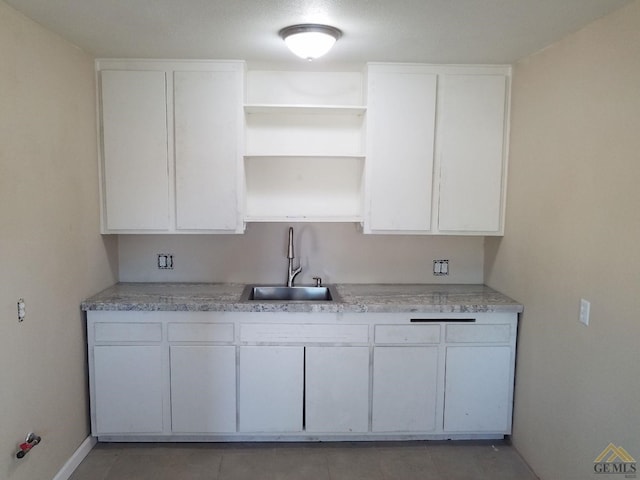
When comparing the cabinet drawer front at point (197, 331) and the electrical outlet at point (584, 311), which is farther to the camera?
the cabinet drawer front at point (197, 331)

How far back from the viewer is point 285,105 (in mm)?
2873

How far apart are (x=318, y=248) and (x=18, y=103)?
77.7 inches

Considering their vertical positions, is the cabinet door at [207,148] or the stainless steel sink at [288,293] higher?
the cabinet door at [207,148]

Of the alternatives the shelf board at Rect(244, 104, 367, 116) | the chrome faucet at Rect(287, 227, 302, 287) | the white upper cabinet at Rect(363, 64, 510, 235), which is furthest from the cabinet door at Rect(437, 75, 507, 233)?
the chrome faucet at Rect(287, 227, 302, 287)

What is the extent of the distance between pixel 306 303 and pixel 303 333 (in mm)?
188

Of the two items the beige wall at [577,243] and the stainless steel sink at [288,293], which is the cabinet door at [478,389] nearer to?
the beige wall at [577,243]

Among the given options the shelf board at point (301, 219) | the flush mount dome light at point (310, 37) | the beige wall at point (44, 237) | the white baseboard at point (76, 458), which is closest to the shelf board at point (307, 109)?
the flush mount dome light at point (310, 37)

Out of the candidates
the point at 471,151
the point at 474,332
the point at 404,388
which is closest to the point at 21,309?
the point at 404,388

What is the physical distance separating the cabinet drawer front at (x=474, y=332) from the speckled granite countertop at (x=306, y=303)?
114 millimetres

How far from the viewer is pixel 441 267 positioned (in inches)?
131

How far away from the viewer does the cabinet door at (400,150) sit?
9.37 feet

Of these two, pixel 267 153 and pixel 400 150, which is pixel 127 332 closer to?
pixel 267 153

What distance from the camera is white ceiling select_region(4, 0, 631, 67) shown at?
1940mm

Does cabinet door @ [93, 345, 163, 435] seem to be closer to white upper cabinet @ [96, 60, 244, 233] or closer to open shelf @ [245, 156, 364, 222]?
white upper cabinet @ [96, 60, 244, 233]
